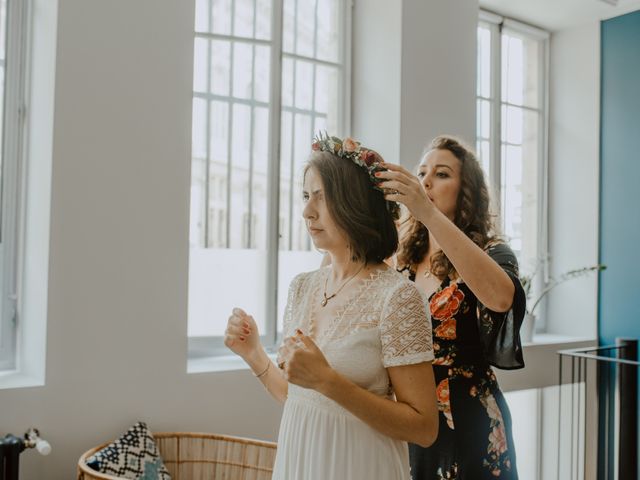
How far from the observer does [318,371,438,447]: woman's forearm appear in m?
1.10

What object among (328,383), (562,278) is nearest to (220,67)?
(328,383)

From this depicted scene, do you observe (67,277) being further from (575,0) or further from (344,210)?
(575,0)

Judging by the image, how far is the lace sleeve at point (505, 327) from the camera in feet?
5.72

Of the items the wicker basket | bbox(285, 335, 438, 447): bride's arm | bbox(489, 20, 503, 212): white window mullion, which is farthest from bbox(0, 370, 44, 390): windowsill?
bbox(489, 20, 503, 212): white window mullion

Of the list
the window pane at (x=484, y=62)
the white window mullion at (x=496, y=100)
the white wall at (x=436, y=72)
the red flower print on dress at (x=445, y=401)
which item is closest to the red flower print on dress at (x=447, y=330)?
the red flower print on dress at (x=445, y=401)

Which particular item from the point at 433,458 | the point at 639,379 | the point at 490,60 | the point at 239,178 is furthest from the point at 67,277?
the point at 639,379

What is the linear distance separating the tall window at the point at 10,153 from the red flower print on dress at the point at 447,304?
5.05 feet

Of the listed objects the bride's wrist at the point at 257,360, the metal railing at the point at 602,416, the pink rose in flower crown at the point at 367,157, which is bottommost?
the metal railing at the point at 602,416

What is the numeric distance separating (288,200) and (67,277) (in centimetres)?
119

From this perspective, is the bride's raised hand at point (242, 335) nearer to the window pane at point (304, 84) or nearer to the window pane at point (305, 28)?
the window pane at point (304, 84)

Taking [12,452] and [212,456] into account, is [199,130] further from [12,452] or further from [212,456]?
[12,452]

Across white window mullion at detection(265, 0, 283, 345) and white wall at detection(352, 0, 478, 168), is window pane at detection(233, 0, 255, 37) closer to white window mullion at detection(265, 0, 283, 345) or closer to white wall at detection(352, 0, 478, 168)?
white window mullion at detection(265, 0, 283, 345)

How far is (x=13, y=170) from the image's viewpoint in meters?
2.41

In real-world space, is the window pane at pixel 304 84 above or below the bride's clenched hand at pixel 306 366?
above
